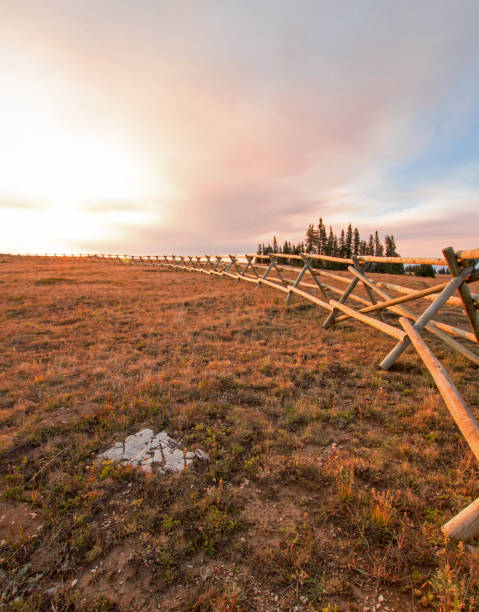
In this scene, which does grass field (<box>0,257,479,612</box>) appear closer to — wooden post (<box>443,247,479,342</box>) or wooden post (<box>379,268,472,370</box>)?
wooden post (<box>379,268,472,370</box>)

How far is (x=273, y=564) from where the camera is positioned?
2.20 meters

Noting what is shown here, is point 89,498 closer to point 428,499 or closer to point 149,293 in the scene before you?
point 428,499

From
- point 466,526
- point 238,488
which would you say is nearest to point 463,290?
point 466,526

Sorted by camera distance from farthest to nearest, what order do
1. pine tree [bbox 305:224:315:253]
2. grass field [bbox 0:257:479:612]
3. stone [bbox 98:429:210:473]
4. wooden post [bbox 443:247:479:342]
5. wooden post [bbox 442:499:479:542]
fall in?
1. pine tree [bbox 305:224:315:253]
2. wooden post [bbox 443:247:479:342]
3. stone [bbox 98:429:210:473]
4. wooden post [bbox 442:499:479:542]
5. grass field [bbox 0:257:479:612]

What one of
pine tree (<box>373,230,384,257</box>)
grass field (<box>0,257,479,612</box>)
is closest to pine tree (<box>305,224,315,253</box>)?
pine tree (<box>373,230,384,257</box>)

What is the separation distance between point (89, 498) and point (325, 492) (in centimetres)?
241

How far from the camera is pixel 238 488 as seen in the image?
289cm

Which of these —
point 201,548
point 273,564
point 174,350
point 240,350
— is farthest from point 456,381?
point 174,350

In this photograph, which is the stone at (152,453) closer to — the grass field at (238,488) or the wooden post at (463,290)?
the grass field at (238,488)

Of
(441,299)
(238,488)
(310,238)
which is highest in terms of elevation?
(310,238)

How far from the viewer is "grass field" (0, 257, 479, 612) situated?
206cm

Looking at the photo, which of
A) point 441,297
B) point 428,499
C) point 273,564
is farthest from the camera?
point 441,297

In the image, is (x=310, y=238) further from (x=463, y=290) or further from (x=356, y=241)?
(x=463, y=290)

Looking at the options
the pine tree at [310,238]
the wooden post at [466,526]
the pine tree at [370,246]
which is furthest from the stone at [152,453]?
the pine tree at [370,246]
